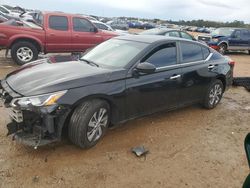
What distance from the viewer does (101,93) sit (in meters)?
4.01

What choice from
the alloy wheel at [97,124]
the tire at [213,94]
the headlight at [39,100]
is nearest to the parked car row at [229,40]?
the tire at [213,94]

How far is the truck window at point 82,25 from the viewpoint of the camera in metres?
10.4

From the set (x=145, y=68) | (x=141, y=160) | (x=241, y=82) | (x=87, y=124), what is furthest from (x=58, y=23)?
(x=141, y=160)

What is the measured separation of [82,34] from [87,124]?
7.17 metres

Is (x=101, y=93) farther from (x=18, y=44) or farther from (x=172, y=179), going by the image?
(x=18, y=44)

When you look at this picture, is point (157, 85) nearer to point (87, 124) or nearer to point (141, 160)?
point (141, 160)

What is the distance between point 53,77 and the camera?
13.0ft

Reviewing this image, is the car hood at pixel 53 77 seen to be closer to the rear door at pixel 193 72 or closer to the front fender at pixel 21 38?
the rear door at pixel 193 72

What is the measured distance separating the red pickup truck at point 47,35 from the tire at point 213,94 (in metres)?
5.77

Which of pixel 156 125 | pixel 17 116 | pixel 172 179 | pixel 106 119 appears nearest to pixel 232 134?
pixel 156 125

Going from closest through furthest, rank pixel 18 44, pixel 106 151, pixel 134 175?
pixel 134 175 < pixel 106 151 < pixel 18 44

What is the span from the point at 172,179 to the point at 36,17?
882 cm

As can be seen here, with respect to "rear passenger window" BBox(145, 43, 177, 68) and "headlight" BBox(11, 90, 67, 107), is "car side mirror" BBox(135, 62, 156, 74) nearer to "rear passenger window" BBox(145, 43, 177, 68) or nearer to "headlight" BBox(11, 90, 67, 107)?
"rear passenger window" BBox(145, 43, 177, 68)

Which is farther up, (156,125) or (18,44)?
(18,44)
